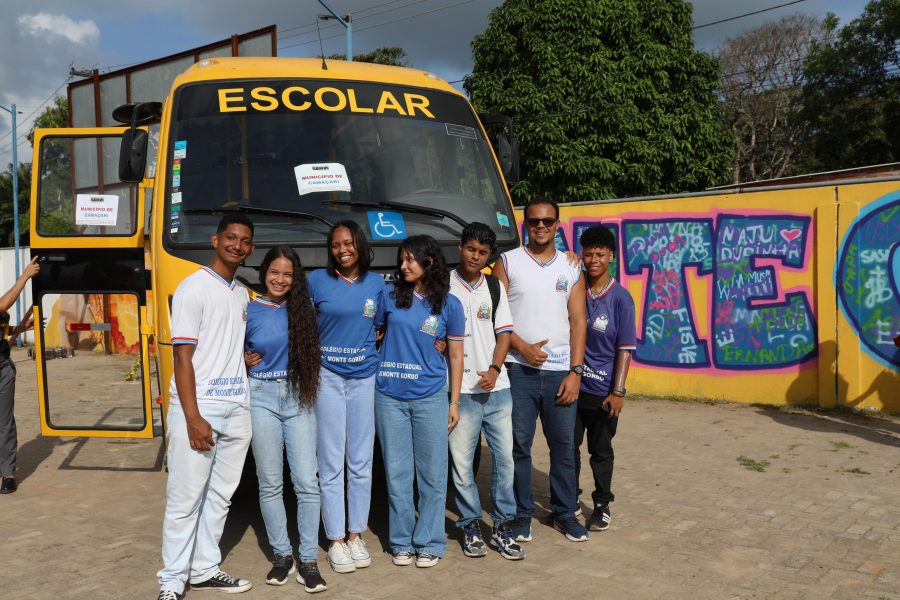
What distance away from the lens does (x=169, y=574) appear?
410 centimetres

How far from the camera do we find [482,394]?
4648 millimetres

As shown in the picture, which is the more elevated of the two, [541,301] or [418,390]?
[541,301]

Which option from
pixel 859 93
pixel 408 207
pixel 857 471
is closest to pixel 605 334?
pixel 408 207

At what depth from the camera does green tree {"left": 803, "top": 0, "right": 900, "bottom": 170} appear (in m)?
27.2

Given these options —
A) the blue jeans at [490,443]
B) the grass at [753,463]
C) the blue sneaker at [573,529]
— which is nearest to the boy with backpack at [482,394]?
the blue jeans at [490,443]

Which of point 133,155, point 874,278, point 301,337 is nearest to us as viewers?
point 301,337

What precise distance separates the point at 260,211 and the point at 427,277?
1.18 metres

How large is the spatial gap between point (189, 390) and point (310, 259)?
1.20 meters

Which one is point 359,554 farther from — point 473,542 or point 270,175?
point 270,175

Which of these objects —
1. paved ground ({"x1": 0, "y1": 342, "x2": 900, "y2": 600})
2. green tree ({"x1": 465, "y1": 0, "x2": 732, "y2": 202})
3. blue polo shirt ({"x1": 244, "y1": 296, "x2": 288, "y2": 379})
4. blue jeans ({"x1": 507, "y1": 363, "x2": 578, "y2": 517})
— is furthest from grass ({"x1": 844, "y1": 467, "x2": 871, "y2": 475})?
green tree ({"x1": 465, "y1": 0, "x2": 732, "y2": 202})

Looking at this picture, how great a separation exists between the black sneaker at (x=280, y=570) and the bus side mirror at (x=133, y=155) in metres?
2.71

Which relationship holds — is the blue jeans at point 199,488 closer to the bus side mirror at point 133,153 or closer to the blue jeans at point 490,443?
the blue jeans at point 490,443

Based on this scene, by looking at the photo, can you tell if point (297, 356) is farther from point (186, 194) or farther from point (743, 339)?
point (743, 339)

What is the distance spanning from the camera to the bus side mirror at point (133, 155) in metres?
5.59
